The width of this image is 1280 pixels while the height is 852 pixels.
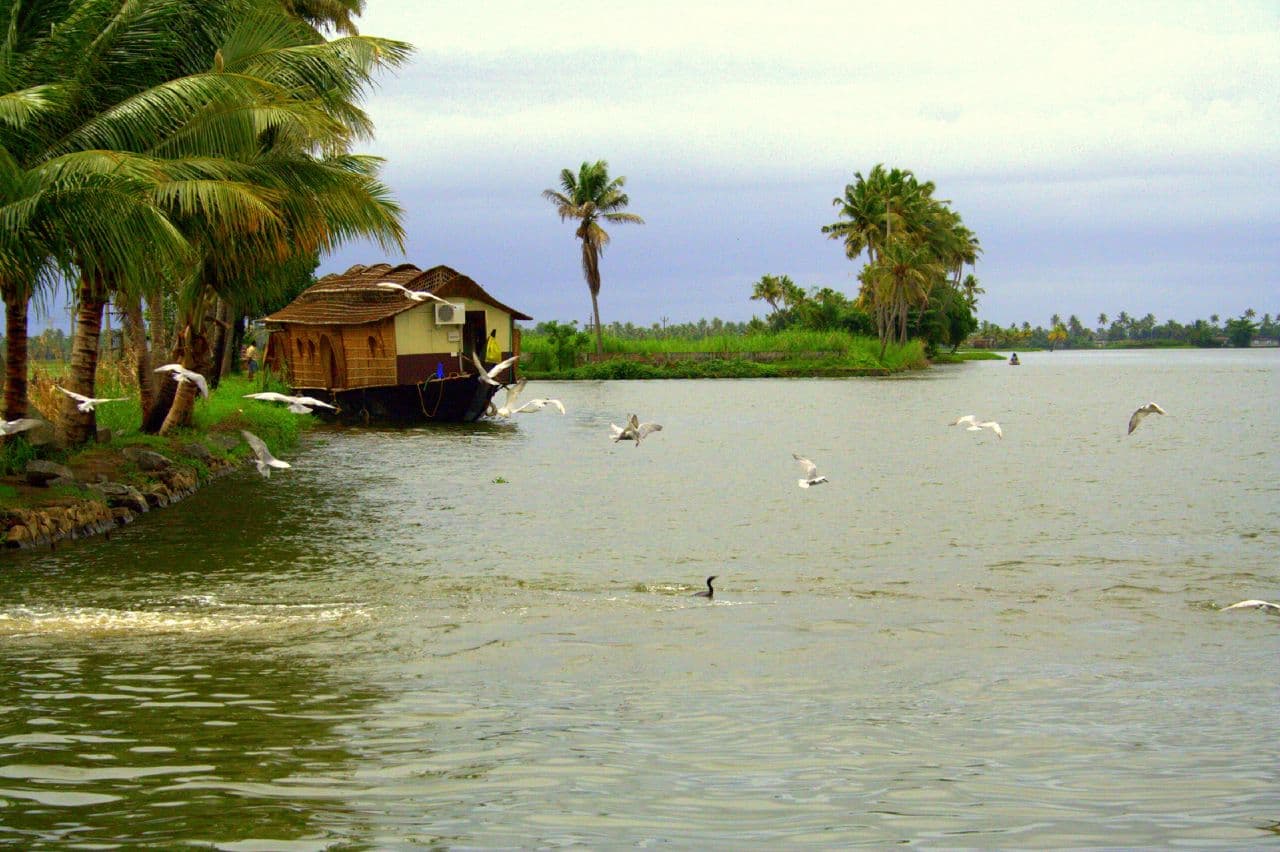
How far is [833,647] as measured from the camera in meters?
11.3

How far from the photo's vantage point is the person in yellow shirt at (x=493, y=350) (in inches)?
1578

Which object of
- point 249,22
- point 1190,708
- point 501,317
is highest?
point 249,22

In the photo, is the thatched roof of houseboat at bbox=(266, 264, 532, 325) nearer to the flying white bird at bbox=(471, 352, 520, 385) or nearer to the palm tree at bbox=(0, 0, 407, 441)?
the flying white bird at bbox=(471, 352, 520, 385)

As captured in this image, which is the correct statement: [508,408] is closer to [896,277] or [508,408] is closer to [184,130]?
[184,130]

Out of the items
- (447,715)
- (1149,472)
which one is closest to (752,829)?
(447,715)

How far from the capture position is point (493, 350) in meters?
40.3

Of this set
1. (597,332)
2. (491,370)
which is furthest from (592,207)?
(491,370)

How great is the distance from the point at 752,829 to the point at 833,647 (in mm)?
4552

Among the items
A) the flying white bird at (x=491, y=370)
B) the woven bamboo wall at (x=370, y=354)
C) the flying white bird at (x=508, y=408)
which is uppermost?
the woven bamboo wall at (x=370, y=354)

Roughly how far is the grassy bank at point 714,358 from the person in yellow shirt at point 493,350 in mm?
33106

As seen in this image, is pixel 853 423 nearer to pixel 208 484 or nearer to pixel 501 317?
pixel 501 317

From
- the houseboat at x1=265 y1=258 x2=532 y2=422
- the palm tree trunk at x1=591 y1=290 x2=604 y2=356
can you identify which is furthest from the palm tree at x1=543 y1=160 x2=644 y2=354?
the houseboat at x1=265 y1=258 x2=532 y2=422

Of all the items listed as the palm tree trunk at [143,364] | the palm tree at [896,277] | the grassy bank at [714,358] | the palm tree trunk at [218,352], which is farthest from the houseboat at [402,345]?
the palm tree at [896,277]

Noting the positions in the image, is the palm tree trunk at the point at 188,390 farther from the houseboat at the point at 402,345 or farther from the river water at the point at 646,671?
the houseboat at the point at 402,345
